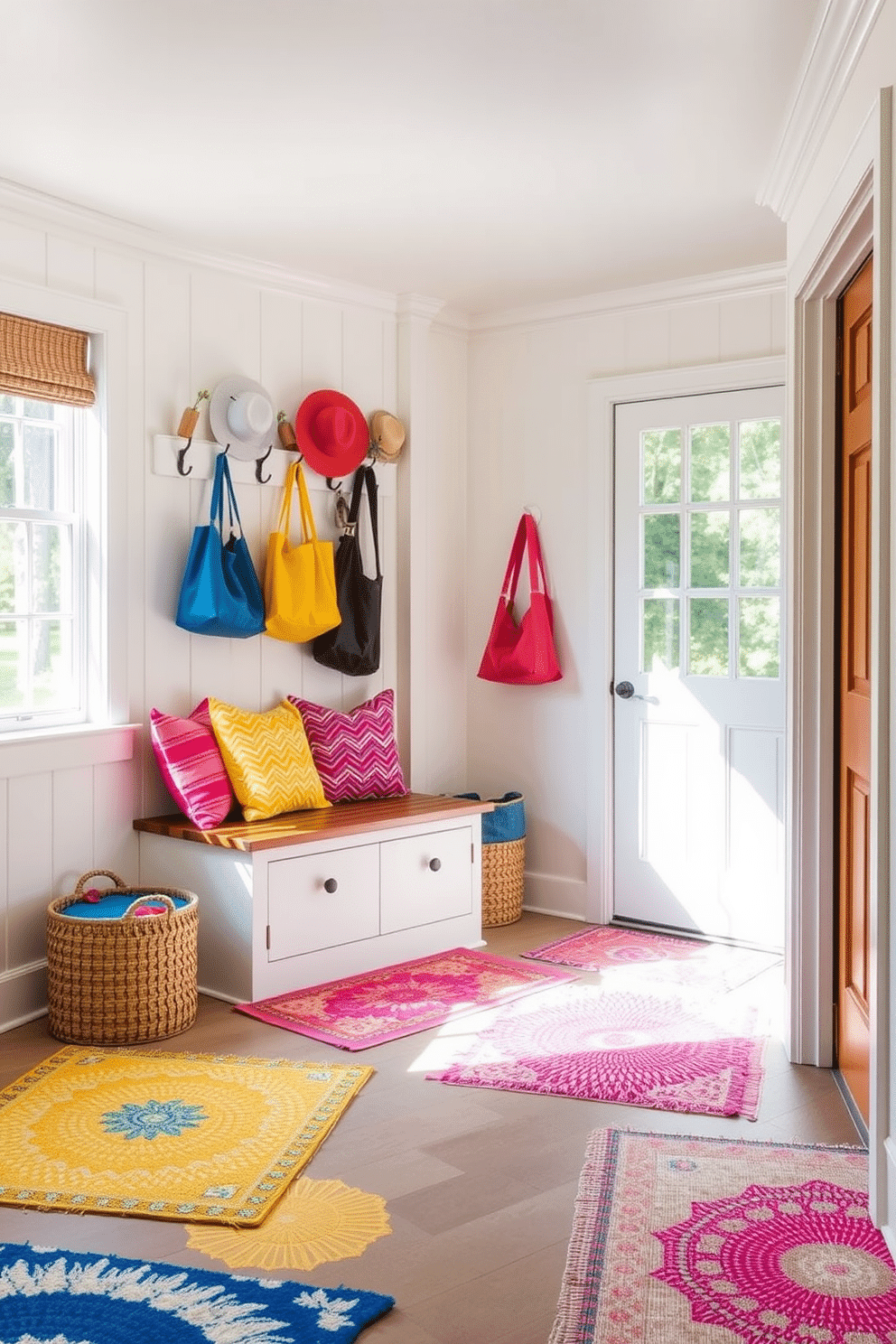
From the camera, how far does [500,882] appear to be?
15.7ft

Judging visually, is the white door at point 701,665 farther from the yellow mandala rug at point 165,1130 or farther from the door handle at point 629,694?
the yellow mandala rug at point 165,1130

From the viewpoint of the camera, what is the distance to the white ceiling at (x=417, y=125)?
2588mm

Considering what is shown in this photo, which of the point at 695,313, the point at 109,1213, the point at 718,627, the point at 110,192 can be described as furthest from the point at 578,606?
the point at 109,1213

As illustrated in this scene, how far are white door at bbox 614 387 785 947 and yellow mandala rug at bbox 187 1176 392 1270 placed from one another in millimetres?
2345

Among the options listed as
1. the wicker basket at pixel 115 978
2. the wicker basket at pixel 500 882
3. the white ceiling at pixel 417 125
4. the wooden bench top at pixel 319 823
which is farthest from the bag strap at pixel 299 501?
the wicker basket at pixel 115 978

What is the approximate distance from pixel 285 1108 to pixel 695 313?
3153 millimetres

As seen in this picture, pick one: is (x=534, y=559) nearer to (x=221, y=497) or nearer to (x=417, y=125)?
(x=221, y=497)

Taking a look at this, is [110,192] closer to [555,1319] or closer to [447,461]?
[447,461]

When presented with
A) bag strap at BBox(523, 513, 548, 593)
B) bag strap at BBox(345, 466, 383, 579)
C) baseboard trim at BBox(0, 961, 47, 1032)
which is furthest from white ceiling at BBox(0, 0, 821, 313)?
baseboard trim at BBox(0, 961, 47, 1032)

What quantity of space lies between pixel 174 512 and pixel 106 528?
1.00 ft

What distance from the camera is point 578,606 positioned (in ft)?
16.0

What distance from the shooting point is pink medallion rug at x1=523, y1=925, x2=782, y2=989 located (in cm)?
409

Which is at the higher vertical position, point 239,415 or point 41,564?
point 239,415

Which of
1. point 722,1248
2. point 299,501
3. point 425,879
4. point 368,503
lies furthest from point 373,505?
point 722,1248
